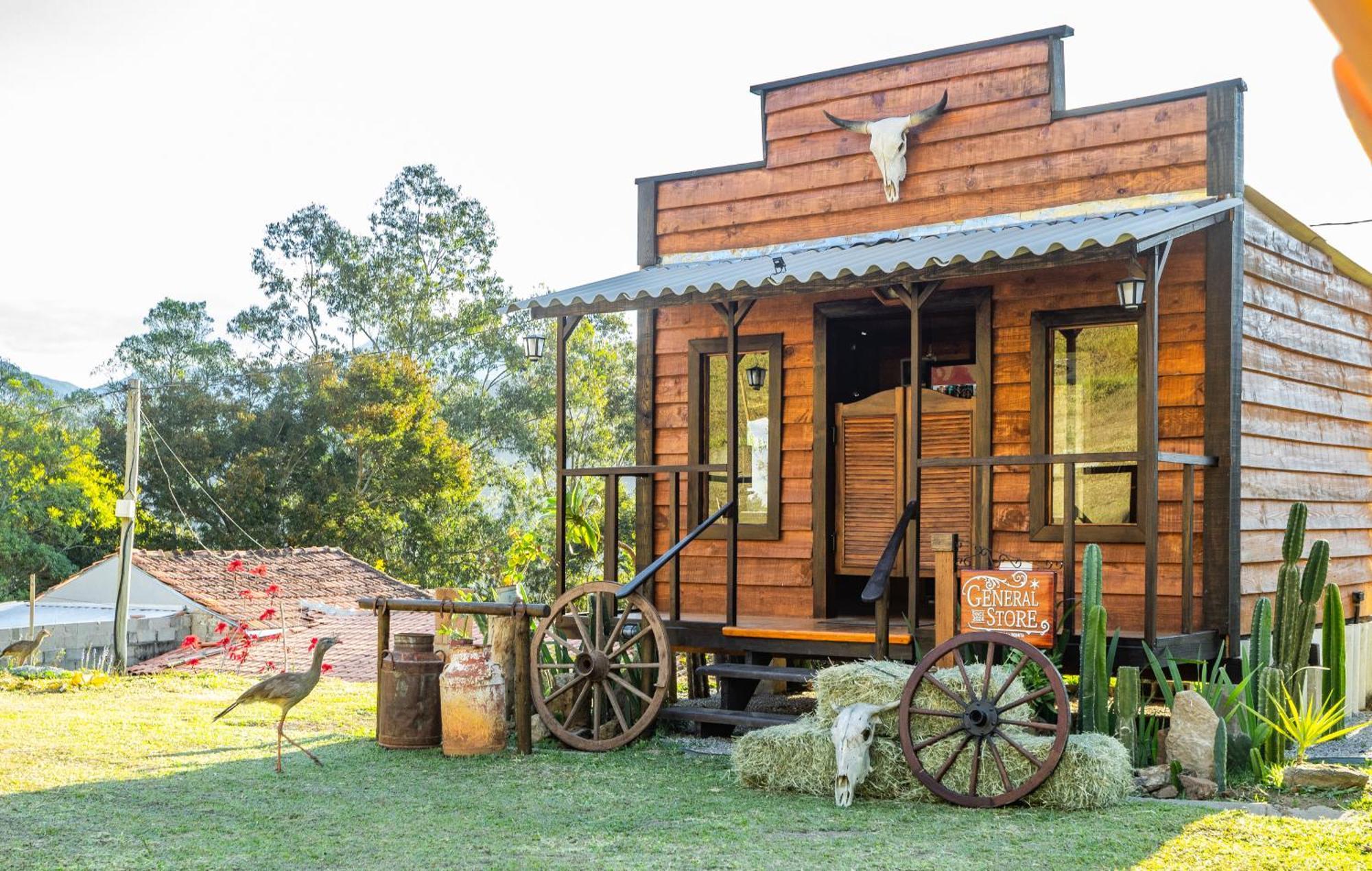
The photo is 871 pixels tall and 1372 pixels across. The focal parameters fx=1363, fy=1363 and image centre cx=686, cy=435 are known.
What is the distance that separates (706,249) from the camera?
37.8 ft

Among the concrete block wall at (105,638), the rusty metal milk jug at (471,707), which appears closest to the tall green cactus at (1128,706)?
the rusty metal milk jug at (471,707)

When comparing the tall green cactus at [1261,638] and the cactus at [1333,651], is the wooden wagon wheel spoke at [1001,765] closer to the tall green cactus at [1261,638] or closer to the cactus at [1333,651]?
the tall green cactus at [1261,638]

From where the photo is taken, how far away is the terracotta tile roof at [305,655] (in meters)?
15.6

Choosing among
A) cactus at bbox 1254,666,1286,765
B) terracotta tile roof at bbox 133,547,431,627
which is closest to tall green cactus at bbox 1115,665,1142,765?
cactus at bbox 1254,666,1286,765

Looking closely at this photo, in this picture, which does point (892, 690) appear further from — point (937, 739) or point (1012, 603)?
point (1012, 603)

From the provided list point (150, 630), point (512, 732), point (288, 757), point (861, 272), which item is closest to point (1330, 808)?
point (861, 272)

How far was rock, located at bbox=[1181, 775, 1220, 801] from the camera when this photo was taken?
7121mm

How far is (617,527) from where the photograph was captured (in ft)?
31.8

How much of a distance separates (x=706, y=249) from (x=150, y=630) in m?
10.6

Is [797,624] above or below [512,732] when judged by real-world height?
above

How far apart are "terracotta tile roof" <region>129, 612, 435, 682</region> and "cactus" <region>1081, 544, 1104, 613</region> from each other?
25.3 feet

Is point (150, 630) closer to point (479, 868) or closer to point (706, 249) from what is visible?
point (706, 249)

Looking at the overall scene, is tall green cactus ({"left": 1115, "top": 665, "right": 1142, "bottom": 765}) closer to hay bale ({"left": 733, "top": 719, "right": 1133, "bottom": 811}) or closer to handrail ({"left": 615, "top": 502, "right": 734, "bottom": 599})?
hay bale ({"left": 733, "top": 719, "right": 1133, "bottom": 811})

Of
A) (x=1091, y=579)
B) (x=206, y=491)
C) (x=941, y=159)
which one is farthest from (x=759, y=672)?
(x=206, y=491)
